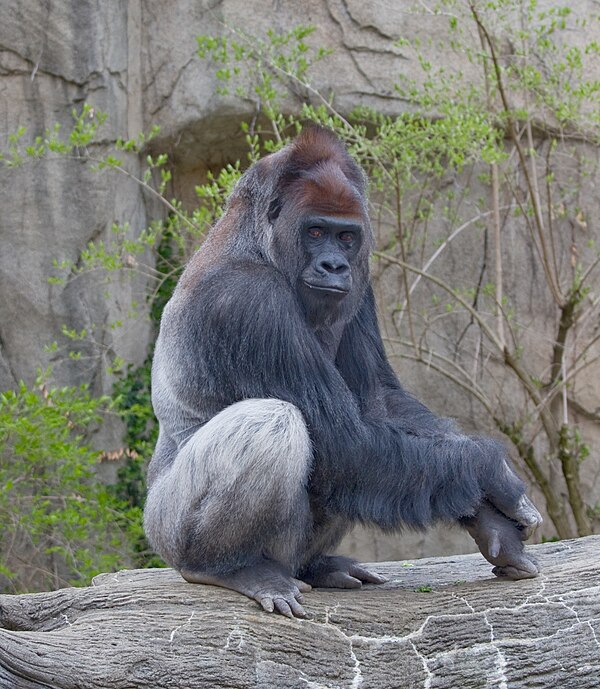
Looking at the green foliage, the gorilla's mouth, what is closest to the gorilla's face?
the gorilla's mouth

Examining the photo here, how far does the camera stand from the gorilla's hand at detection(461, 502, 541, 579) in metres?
3.70

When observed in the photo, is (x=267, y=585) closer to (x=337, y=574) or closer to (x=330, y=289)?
(x=337, y=574)

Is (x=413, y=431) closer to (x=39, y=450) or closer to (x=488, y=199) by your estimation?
(x=39, y=450)

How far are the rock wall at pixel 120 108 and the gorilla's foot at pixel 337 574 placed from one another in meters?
3.45

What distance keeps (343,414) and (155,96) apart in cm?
498

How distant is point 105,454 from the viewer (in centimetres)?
763

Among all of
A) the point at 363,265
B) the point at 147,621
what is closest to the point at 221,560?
the point at 147,621

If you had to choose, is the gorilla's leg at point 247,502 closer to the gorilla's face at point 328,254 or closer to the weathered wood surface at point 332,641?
the weathered wood surface at point 332,641

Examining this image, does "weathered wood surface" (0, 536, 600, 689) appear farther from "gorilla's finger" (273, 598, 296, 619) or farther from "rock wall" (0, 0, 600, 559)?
"rock wall" (0, 0, 600, 559)

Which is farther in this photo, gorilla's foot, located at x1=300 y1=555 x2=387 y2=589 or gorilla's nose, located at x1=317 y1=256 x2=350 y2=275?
gorilla's foot, located at x1=300 y1=555 x2=387 y2=589

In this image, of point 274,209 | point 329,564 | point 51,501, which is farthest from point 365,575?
point 51,501

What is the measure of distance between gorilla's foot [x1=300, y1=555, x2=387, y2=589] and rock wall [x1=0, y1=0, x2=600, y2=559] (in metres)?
3.45

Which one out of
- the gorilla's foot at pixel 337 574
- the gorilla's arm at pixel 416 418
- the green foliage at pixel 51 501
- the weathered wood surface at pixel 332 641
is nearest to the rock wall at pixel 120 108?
the green foliage at pixel 51 501

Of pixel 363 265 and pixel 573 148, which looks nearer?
pixel 363 265
